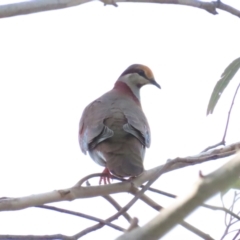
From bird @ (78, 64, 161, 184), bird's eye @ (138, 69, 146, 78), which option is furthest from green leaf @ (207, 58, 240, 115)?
bird's eye @ (138, 69, 146, 78)

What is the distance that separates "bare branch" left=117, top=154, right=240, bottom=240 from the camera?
63 centimetres

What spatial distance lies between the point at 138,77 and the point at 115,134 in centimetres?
183

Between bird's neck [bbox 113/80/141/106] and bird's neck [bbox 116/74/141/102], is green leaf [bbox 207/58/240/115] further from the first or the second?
bird's neck [bbox 116/74/141/102]

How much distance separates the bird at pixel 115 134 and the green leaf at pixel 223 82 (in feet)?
2.02

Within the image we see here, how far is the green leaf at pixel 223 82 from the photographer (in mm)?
2559

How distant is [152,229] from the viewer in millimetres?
637

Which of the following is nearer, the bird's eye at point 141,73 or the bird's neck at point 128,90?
the bird's neck at point 128,90

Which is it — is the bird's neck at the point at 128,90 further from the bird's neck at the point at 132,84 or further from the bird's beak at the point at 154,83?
the bird's beak at the point at 154,83

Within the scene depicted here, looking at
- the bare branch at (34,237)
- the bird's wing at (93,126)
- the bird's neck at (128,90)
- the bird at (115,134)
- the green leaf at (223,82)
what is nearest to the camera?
the bare branch at (34,237)

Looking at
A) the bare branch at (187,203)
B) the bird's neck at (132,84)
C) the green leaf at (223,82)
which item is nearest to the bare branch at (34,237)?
the bare branch at (187,203)

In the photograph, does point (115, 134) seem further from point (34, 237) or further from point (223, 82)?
point (34, 237)

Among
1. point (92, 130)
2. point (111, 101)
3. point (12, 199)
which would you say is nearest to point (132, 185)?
point (12, 199)

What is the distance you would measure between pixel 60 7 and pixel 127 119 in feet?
7.21

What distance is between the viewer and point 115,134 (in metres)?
3.83
